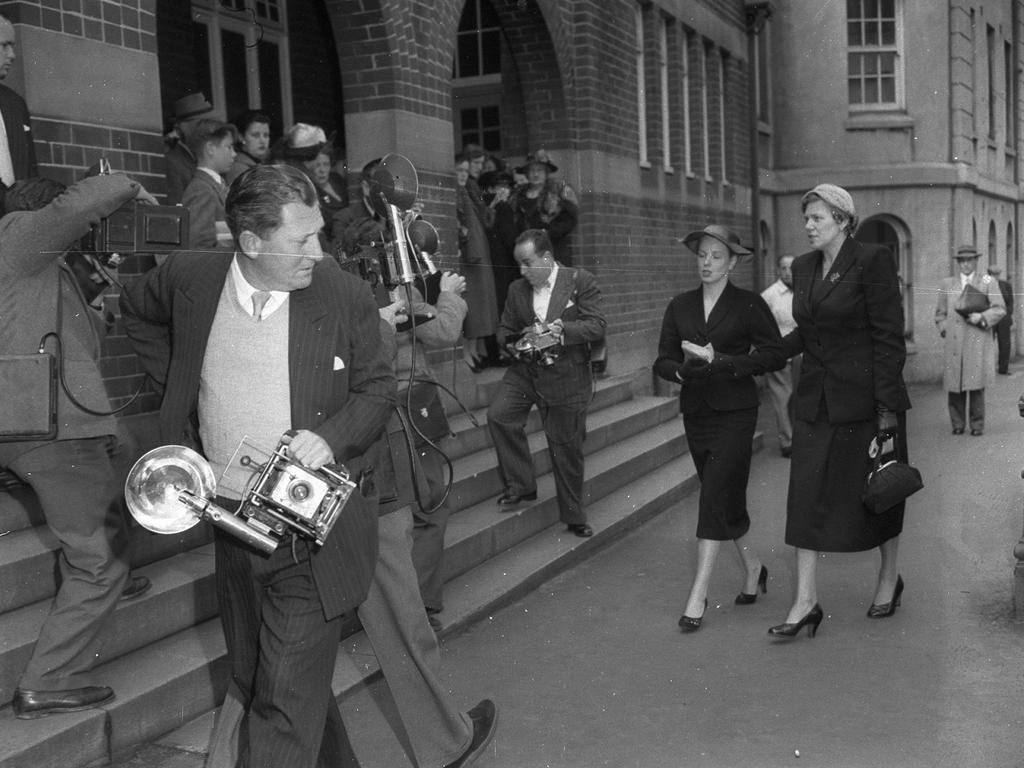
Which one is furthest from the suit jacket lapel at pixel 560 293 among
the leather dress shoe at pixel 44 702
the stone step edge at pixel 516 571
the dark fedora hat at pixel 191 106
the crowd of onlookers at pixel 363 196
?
the leather dress shoe at pixel 44 702

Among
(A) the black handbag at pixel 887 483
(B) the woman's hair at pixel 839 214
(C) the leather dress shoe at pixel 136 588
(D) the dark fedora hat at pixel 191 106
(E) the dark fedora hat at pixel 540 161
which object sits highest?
(D) the dark fedora hat at pixel 191 106

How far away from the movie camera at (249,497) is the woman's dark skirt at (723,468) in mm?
3146

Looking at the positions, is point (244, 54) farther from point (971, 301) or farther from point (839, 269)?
→ point (971, 301)

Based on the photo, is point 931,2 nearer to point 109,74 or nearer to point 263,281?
point 109,74

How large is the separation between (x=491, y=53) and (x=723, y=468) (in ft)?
32.9

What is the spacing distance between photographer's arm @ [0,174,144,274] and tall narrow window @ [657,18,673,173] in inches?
416

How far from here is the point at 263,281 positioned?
3469 millimetres

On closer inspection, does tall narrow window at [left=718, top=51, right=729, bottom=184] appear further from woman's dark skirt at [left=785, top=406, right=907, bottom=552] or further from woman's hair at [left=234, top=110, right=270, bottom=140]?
woman's dark skirt at [left=785, top=406, right=907, bottom=552]

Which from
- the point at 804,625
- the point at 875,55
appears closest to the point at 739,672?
the point at 804,625

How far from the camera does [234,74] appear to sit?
33.4 ft

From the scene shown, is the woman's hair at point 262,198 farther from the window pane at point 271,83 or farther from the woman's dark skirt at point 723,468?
the window pane at point 271,83

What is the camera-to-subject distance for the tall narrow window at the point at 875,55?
1539 cm

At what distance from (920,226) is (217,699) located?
13878mm

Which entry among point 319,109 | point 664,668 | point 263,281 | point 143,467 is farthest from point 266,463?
point 319,109
